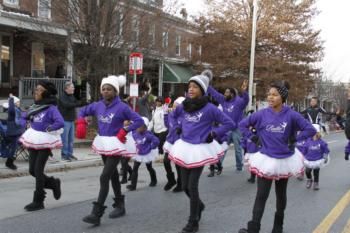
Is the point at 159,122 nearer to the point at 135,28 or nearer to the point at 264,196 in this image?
the point at 264,196

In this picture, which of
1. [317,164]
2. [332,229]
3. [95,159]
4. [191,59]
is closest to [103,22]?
[95,159]

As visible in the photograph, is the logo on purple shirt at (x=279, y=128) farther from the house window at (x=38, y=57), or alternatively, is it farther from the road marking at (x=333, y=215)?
the house window at (x=38, y=57)

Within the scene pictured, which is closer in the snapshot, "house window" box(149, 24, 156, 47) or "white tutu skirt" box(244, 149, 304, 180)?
"white tutu skirt" box(244, 149, 304, 180)

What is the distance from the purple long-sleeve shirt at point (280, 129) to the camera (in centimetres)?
577

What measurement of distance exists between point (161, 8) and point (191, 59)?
12832mm

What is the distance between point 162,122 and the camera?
35.6 feet

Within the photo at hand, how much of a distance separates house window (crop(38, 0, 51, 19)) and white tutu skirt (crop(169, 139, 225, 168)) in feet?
42.3

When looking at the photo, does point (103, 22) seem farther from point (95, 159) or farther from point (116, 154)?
point (116, 154)

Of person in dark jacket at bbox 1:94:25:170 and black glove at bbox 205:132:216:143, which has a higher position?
black glove at bbox 205:132:216:143

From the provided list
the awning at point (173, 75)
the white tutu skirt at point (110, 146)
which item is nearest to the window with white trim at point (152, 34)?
the awning at point (173, 75)

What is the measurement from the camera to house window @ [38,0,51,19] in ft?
57.5

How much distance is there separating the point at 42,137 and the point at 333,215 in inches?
182

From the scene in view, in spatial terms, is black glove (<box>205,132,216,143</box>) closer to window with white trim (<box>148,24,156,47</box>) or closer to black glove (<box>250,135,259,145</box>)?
black glove (<box>250,135,259,145</box>)

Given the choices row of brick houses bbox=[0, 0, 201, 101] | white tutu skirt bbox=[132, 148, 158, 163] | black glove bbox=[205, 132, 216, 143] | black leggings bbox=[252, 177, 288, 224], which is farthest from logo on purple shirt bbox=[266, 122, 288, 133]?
row of brick houses bbox=[0, 0, 201, 101]
